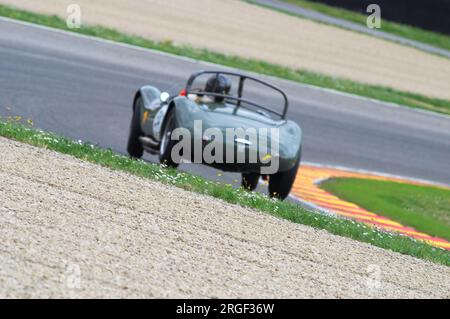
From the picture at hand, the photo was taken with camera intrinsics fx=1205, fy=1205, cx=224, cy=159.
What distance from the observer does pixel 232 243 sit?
852 cm

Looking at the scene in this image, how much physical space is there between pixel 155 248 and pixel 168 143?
4.60 m

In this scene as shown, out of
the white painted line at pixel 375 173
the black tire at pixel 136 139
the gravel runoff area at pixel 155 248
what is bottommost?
the white painted line at pixel 375 173

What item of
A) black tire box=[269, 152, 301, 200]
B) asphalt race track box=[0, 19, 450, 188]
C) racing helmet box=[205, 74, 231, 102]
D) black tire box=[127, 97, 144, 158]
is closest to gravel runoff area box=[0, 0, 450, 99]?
asphalt race track box=[0, 19, 450, 188]

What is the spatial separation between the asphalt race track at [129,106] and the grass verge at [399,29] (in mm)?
14673

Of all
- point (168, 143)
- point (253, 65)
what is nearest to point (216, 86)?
point (168, 143)

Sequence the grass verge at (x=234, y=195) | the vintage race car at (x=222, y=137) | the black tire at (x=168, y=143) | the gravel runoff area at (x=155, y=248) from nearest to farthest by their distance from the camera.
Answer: the gravel runoff area at (x=155, y=248), the grass verge at (x=234, y=195), the vintage race car at (x=222, y=137), the black tire at (x=168, y=143)

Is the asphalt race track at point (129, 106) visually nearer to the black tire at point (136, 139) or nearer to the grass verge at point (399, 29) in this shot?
the black tire at point (136, 139)

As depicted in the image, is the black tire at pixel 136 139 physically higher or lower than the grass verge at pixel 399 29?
lower

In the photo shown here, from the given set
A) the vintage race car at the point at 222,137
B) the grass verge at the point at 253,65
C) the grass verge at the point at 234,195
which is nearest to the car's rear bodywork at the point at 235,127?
the vintage race car at the point at 222,137

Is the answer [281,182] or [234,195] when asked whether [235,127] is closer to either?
[281,182]

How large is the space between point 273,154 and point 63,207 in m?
4.07

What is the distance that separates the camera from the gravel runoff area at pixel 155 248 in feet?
22.8

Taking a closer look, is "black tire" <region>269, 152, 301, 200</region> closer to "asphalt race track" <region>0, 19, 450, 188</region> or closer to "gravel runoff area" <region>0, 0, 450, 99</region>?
Result: "asphalt race track" <region>0, 19, 450, 188</region>

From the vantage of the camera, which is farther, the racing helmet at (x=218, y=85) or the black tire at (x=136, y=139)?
the black tire at (x=136, y=139)
